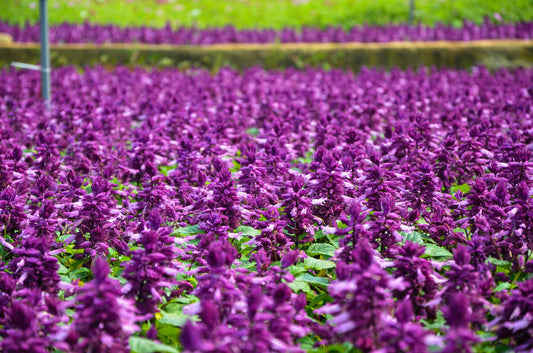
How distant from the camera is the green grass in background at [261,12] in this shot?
884 inches

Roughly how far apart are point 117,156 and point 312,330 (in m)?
3.09

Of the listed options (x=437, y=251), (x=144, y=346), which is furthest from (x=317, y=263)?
(x=144, y=346)

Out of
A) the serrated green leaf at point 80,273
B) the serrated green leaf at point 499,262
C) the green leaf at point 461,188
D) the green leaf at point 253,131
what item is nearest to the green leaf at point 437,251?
the serrated green leaf at point 499,262

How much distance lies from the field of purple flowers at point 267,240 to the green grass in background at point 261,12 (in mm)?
17014

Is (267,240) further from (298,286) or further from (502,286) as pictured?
(502,286)

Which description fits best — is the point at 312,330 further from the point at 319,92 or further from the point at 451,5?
the point at 451,5

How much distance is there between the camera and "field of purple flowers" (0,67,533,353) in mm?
2326

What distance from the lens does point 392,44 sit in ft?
44.6

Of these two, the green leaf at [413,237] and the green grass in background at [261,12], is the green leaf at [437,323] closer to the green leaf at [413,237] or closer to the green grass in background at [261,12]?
the green leaf at [413,237]

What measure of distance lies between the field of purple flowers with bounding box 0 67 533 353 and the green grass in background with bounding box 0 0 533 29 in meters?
17.0

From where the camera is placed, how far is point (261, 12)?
24578mm

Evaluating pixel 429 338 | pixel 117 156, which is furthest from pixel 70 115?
pixel 429 338

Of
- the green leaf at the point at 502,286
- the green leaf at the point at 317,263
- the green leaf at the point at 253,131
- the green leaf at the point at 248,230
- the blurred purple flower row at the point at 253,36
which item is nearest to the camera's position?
the green leaf at the point at 502,286

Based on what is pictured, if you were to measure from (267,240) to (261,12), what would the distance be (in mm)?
22623
